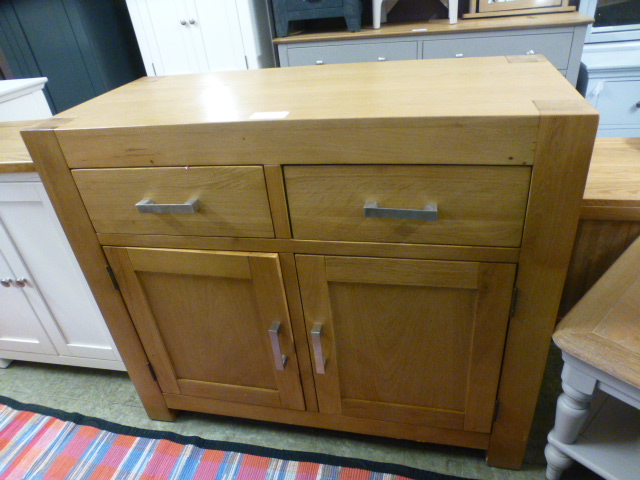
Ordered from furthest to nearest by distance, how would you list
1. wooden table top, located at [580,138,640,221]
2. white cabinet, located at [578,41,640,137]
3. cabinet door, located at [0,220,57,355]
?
white cabinet, located at [578,41,640,137] < cabinet door, located at [0,220,57,355] < wooden table top, located at [580,138,640,221]

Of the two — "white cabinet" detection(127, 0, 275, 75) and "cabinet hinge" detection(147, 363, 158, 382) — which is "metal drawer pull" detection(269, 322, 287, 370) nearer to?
"cabinet hinge" detection(147, 363, 158, 382)

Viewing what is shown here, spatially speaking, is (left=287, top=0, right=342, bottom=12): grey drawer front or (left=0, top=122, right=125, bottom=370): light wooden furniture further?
(left=287, top=0, right=342, bottom=12): grey drawer front

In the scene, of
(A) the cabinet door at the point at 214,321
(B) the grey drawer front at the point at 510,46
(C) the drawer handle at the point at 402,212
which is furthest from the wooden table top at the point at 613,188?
(B) the grey drawer front at the point at 510,46

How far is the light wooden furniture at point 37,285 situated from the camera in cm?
100

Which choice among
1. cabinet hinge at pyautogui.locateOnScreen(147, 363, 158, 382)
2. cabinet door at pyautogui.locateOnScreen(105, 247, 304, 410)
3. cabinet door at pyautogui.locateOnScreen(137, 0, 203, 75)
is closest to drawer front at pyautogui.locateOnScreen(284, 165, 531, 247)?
cabinet door at pyautogui.locateOnScreen(105, 247, 304, 410)

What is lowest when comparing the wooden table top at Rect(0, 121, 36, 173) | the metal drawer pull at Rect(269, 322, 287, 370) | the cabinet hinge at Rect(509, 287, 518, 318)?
the metal drawer pull at Rect(269, 322, 287, 370)

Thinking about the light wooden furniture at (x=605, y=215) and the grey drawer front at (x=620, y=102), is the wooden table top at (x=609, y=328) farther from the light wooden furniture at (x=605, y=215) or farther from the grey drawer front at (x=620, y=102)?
the grey drawer front at (x=620, y=102)

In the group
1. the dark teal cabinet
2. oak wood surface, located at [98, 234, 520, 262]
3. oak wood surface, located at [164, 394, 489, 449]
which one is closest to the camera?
oak wood surface, located at [98, 234, 520, 262]

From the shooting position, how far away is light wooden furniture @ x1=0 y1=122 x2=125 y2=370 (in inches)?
39.6

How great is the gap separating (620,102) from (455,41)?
32.2 inches

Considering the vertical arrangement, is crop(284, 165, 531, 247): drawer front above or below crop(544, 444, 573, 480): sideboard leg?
above

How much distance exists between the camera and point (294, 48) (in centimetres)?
210

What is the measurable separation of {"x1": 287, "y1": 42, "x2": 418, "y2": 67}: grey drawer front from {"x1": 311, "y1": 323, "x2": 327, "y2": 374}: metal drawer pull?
5.09 feet

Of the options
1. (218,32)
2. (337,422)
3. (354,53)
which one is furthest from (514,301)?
(218,32)
